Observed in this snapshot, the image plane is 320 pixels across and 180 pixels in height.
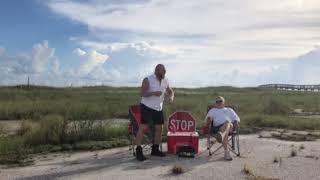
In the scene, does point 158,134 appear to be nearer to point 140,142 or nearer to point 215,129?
point 140,142

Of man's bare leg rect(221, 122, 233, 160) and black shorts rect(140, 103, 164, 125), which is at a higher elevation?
black shorts rect(140, 103, 164, 125)

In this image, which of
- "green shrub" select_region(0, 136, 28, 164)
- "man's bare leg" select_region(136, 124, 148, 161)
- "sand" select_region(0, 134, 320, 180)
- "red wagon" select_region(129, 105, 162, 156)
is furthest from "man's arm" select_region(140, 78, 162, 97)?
"green shrub" select_region(0, 136, 28, 164)

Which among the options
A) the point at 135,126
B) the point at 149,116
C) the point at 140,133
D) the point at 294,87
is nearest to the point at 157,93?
the point at 149,116

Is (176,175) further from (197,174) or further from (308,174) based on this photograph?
(308,174)

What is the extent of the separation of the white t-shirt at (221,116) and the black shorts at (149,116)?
4.34ft

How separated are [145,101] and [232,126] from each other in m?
2.02

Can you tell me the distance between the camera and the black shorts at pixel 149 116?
429 inches

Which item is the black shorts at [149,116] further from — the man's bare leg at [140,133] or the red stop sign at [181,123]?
the red stop sign at [181,123]

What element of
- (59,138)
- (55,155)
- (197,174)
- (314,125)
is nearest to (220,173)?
(197,174)

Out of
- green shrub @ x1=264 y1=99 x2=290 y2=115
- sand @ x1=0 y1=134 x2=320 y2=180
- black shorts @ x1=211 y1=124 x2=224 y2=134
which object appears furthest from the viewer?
green shrub @ x1=264 y1=99 x2=290 y2=115

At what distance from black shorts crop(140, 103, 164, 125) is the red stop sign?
1164mm

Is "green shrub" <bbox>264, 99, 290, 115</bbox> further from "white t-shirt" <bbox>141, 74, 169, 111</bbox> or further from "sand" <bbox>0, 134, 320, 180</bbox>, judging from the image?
"white t-shirt" <bbox>141, 74, 169, 111</bbox>

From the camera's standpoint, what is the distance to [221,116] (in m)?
11.8

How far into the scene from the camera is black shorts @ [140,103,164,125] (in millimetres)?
10906
